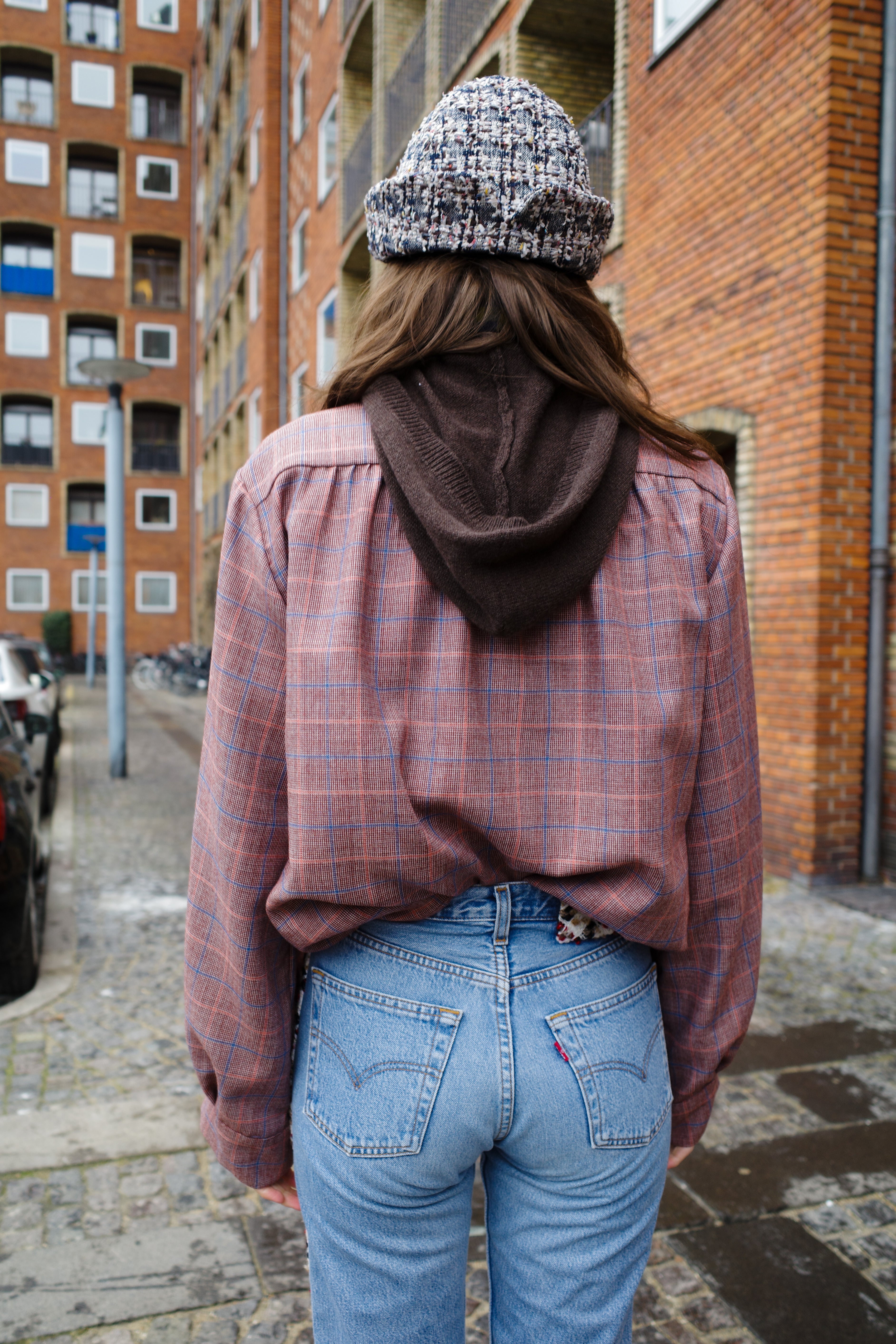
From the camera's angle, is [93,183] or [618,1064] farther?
[93,183]

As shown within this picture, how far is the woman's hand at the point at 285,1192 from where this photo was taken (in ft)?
4.49

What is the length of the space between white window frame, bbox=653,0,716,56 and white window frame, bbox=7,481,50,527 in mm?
32518

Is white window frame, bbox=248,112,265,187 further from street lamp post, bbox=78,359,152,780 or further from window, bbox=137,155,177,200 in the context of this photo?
window, bbox=137,155,177,200

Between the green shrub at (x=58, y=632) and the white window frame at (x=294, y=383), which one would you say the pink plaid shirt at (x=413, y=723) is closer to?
the white window frame at (x=294, y=383)

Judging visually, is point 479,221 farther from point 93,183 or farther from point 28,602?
point 93,183

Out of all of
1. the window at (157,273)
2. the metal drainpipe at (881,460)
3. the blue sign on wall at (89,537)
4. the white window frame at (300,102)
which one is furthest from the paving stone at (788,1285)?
the window at (157,273)

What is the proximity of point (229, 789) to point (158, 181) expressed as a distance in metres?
41.6

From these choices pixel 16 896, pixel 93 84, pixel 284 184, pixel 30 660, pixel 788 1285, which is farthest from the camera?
pixel 93 84

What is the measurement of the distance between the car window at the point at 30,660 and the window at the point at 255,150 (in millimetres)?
13552

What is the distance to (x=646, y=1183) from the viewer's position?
1.18 m

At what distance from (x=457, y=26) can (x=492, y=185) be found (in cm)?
1319

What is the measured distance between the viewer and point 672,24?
25.4 ft

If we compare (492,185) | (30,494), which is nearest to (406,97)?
(492,185)

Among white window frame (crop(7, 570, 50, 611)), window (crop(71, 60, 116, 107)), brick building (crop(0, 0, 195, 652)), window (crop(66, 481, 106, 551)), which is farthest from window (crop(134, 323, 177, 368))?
white window frame (crop(7, 570, 50, 611))
